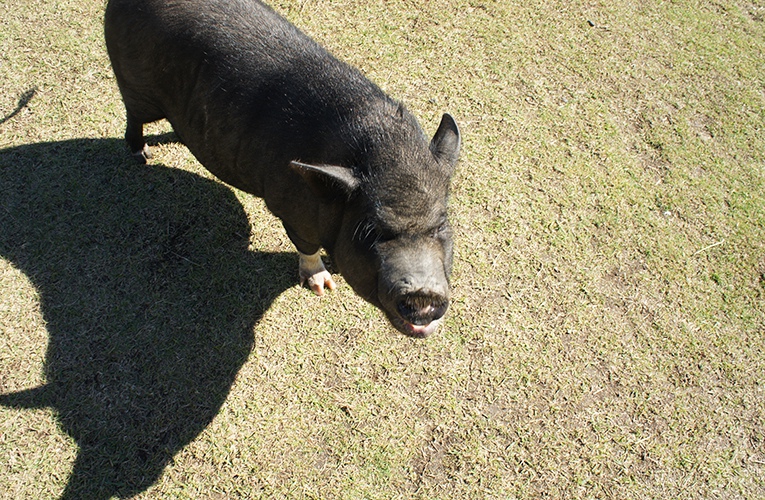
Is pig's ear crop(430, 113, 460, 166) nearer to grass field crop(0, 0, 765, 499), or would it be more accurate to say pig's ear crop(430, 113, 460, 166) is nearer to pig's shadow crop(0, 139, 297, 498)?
grass field crop(0, 0, 765, 499)

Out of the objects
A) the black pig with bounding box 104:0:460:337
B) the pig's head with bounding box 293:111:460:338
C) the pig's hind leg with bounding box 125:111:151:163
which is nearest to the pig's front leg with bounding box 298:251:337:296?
the black pig with bounding box 104:0:460:337

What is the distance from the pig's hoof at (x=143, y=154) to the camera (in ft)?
17.1

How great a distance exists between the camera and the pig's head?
3.21 meters

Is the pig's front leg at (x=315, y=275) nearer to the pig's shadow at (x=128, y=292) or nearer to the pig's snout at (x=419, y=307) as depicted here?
the pig's shadow at (x=128, y=292)

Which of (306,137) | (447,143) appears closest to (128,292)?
(306,137)

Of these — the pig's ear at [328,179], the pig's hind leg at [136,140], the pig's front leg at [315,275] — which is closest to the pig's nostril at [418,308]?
the pig's ear at [328,179]

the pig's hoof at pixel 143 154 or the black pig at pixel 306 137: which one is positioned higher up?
the black pig at pixel 306 137

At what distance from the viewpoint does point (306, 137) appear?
3697 millimetres

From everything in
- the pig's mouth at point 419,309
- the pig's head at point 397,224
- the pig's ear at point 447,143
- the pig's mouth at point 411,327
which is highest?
the pig's ear at point 447,143

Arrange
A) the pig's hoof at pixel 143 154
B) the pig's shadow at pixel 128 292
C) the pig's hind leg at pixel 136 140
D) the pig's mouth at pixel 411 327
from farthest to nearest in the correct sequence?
the pig's hoof at pixel 143 154
the pig's hind leg at pixel 136 140
the pig's shadow at pixel 128 292
the pig's mouth at pixel 411 327

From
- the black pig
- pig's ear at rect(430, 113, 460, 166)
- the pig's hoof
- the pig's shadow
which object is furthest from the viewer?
the pig's hoof

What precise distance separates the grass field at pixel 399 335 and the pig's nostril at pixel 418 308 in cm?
127

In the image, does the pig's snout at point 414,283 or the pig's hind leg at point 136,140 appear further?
the pig's hind leg at point 136,140

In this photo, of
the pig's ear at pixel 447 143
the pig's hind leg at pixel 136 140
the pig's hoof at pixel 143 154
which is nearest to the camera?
the pig's ear at pixel 447 143
